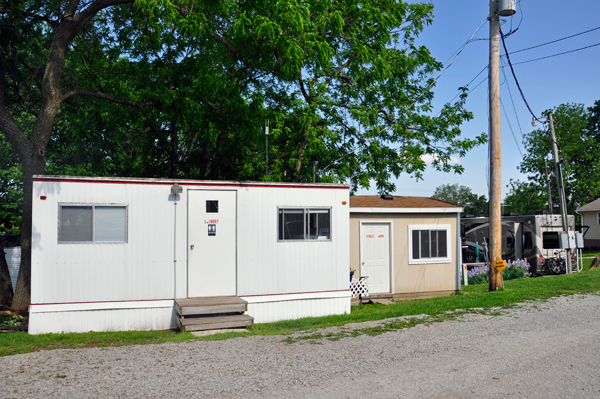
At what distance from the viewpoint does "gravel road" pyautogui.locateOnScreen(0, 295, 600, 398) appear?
5676 millimetres

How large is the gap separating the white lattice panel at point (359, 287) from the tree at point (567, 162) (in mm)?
32952

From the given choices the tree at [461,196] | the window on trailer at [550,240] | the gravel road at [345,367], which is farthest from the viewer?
the tree at [461,196]

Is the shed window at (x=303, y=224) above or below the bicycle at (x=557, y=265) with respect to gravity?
above

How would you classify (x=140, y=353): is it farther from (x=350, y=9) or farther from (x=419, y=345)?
(x=350, y=9)

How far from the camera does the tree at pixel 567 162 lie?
40.5m

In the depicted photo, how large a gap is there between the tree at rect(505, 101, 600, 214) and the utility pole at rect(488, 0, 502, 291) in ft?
99.2

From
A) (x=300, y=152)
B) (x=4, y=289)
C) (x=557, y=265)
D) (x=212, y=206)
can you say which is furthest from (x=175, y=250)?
(x=557, y=265)

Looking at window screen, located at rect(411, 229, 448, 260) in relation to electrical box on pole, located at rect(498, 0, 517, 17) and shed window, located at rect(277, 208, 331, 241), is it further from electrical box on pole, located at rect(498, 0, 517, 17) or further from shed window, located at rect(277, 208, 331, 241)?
electrical box on pole, located at rect(498, 0, 517, 17)

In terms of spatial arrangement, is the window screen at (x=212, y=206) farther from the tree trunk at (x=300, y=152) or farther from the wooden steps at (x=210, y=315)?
the tree trunk at (x=300, y=152)

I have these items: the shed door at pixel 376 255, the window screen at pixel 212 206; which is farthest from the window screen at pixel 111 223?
the shed door at pixel 376 255

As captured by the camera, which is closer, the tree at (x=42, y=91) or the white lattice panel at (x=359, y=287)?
the tree at (x=42, y=91)

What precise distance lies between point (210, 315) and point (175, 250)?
1495 mm

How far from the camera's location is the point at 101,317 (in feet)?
31.2

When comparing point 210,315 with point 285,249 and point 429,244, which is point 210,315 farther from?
point 429,244
